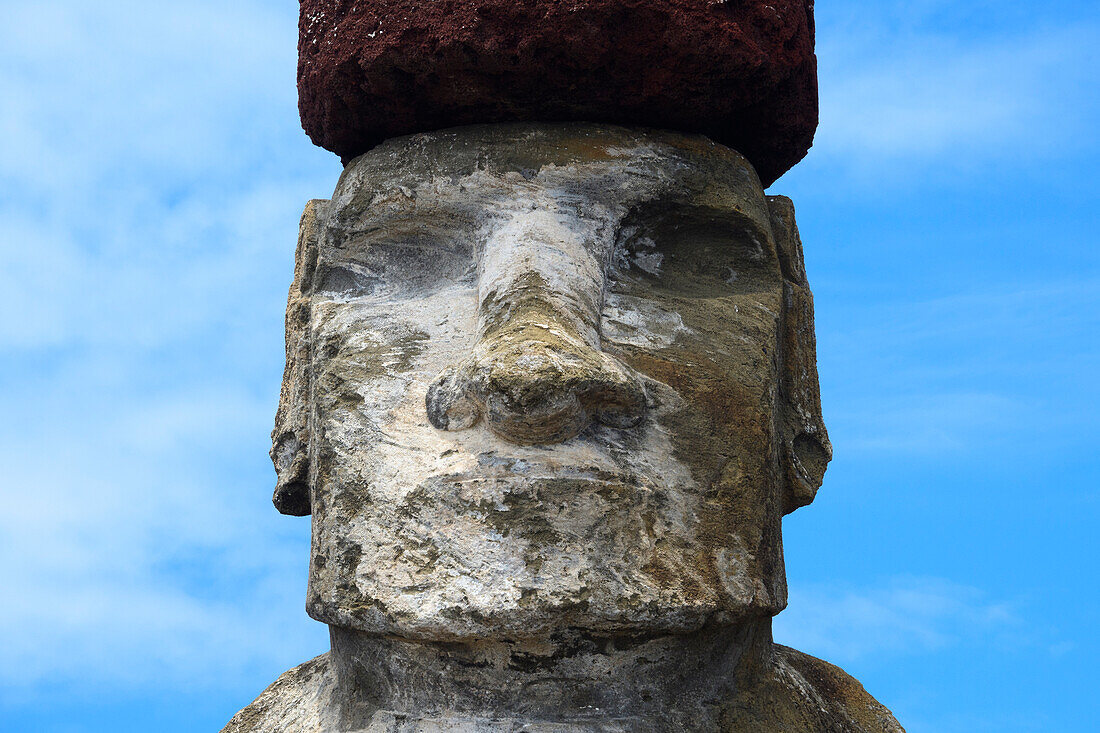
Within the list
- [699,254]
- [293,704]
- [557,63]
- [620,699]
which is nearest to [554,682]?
[620,699]

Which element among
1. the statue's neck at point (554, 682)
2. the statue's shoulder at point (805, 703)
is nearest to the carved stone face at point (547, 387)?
the statue's neck at point (554, 682)

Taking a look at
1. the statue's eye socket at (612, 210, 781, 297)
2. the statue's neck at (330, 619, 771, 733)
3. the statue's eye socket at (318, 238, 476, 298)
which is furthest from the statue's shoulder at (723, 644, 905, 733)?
the statue's eye socket at (318, 238, 476, 298)

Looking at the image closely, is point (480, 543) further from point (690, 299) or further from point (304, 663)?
point (304, 663)

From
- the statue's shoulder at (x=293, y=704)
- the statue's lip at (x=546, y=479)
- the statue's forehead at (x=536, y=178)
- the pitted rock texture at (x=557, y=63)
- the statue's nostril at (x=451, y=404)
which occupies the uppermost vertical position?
the pitted rock texture at (x=557, y=63)

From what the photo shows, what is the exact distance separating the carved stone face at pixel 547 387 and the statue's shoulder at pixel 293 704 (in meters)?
0.48

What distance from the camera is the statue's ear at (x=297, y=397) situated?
12.7ft

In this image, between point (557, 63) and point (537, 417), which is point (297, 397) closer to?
point (537, 417)

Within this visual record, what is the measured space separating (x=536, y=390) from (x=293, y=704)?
1406 mm

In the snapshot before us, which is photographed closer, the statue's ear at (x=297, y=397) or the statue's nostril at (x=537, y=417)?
the statue's nostril at (x=537, y=417)

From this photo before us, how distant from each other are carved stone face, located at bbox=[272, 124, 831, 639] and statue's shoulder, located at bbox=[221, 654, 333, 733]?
48 centimetres

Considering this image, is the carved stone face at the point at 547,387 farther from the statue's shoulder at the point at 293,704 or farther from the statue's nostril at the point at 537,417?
the statue's shoulder at the point at 293,704

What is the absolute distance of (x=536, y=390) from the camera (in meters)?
3.19

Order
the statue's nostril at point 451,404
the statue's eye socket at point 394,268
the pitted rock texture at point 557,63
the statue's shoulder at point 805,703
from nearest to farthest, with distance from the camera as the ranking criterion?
the statue's nostril at point 451,404, the statue's shoulder at point 805,703, the pitted rock texture at point 557,63, the statue's eye socket at point 394,268

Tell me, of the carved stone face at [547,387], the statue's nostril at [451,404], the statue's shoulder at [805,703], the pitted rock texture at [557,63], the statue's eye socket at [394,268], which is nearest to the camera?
the carved stone face at [547,387]
